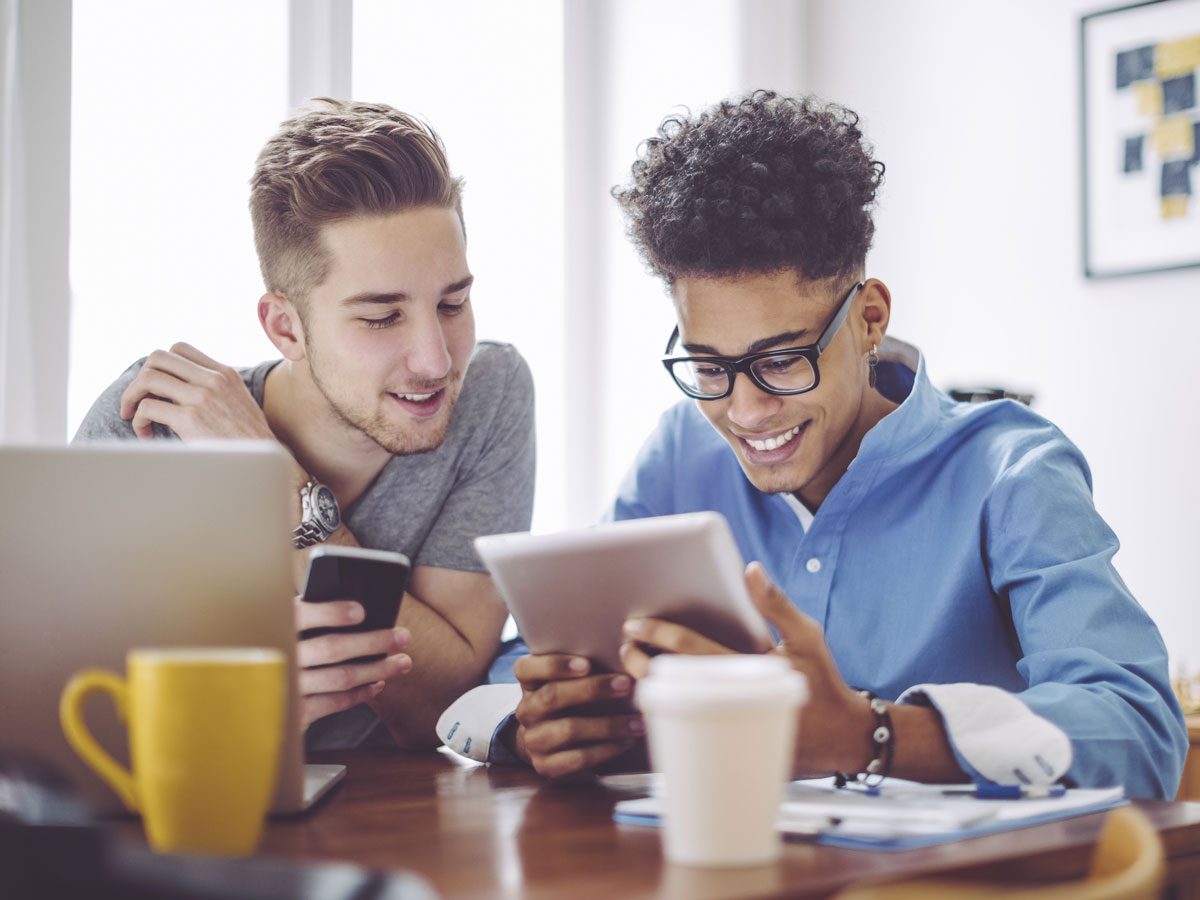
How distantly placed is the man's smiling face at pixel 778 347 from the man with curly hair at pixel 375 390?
420mm

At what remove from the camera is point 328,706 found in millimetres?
1323

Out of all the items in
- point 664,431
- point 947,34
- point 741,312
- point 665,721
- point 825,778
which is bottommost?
point 825,778

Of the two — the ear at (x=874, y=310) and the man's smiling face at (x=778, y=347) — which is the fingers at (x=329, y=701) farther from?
the ear at (x=874, y=310)

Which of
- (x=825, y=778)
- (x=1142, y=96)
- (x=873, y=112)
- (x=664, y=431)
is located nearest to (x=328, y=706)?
(x=825, y=778)

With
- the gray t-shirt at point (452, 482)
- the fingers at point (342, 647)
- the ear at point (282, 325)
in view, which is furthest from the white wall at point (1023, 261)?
the fingers at point (342, 647)

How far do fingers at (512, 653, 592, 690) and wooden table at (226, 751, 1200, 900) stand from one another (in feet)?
0.40

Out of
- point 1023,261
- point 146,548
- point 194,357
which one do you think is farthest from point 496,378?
point 1023,261

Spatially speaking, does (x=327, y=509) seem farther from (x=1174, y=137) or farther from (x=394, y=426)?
(x=1174, y=137)

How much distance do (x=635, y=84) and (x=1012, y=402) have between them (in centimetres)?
215

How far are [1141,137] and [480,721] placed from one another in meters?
2.31

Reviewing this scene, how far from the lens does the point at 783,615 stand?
104cm

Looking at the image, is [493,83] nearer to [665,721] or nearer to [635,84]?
[635,84]

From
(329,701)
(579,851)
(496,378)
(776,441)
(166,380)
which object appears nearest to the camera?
(579,851)

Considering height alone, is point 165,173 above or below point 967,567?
above
